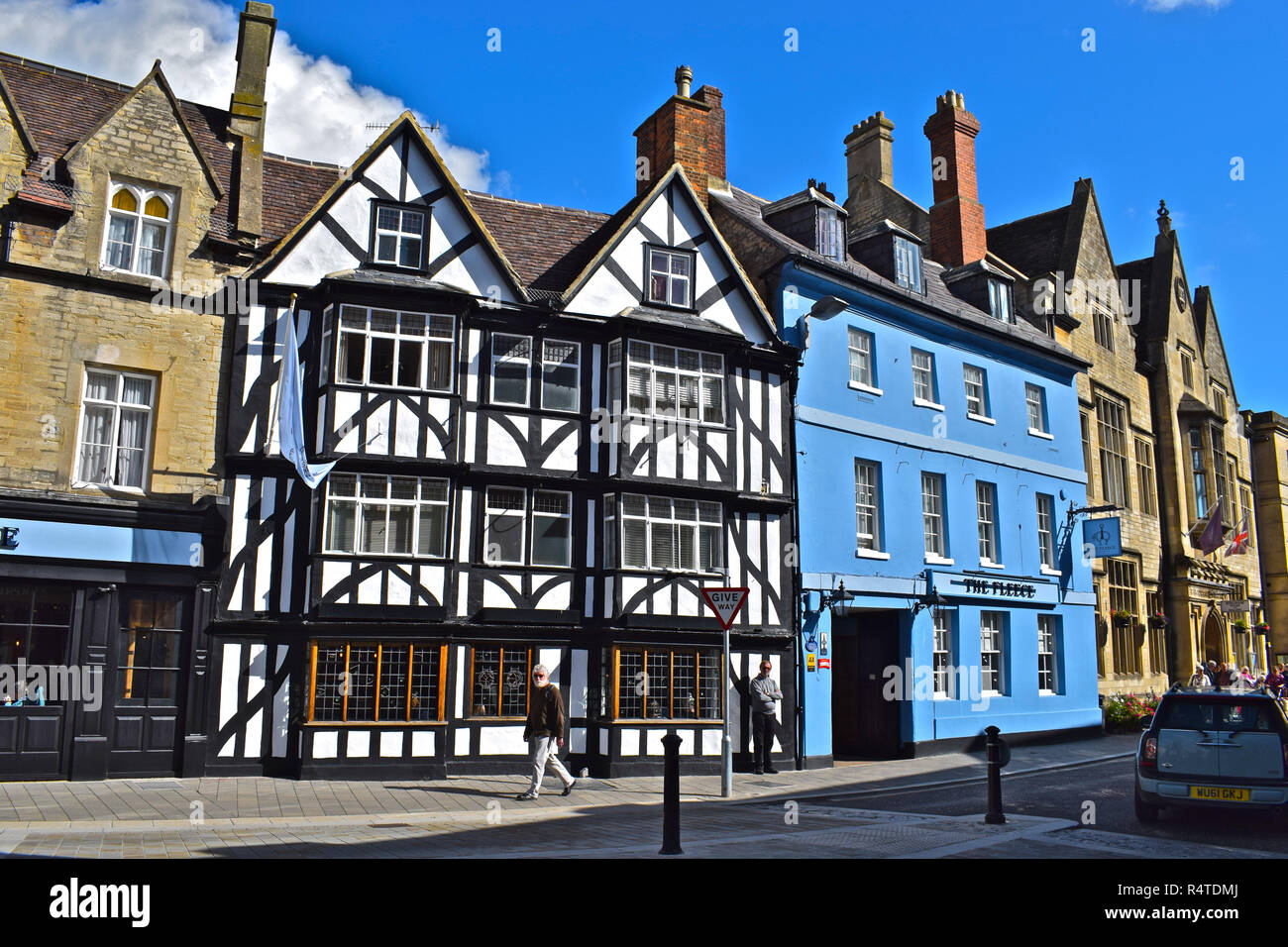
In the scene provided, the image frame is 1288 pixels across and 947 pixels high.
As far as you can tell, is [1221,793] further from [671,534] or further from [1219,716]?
[671,534]

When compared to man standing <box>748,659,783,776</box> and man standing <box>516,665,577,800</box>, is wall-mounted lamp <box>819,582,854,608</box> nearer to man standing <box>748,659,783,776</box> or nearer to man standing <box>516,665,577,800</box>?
man standing <box>748,659,783,776</box>

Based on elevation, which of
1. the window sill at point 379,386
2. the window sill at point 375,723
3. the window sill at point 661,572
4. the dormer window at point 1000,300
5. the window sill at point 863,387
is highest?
the dormer window at point 1000,300

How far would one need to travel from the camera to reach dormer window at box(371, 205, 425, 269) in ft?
58.0

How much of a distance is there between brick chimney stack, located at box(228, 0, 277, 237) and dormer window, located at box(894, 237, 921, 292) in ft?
46.4

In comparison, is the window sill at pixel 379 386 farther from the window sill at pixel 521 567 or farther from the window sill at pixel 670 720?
the window sill at pixel 670 720

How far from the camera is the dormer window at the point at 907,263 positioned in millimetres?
23938

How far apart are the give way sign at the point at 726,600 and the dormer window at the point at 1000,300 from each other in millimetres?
15342

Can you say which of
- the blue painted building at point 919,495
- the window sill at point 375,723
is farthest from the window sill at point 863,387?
the window sill at point 375,723

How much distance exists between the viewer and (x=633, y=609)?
17.8 m

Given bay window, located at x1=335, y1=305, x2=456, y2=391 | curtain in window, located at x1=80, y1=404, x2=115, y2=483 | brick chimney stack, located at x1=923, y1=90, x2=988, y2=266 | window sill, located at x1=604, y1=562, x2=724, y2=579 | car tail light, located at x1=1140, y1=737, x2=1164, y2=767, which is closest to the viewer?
car tail light, located at x1=1140, y1=737, x2=1164, y2=767

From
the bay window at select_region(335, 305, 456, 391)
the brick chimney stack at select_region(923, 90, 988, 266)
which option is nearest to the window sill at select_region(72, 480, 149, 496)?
the bay window at select_region(335, 305, 456, 391)
